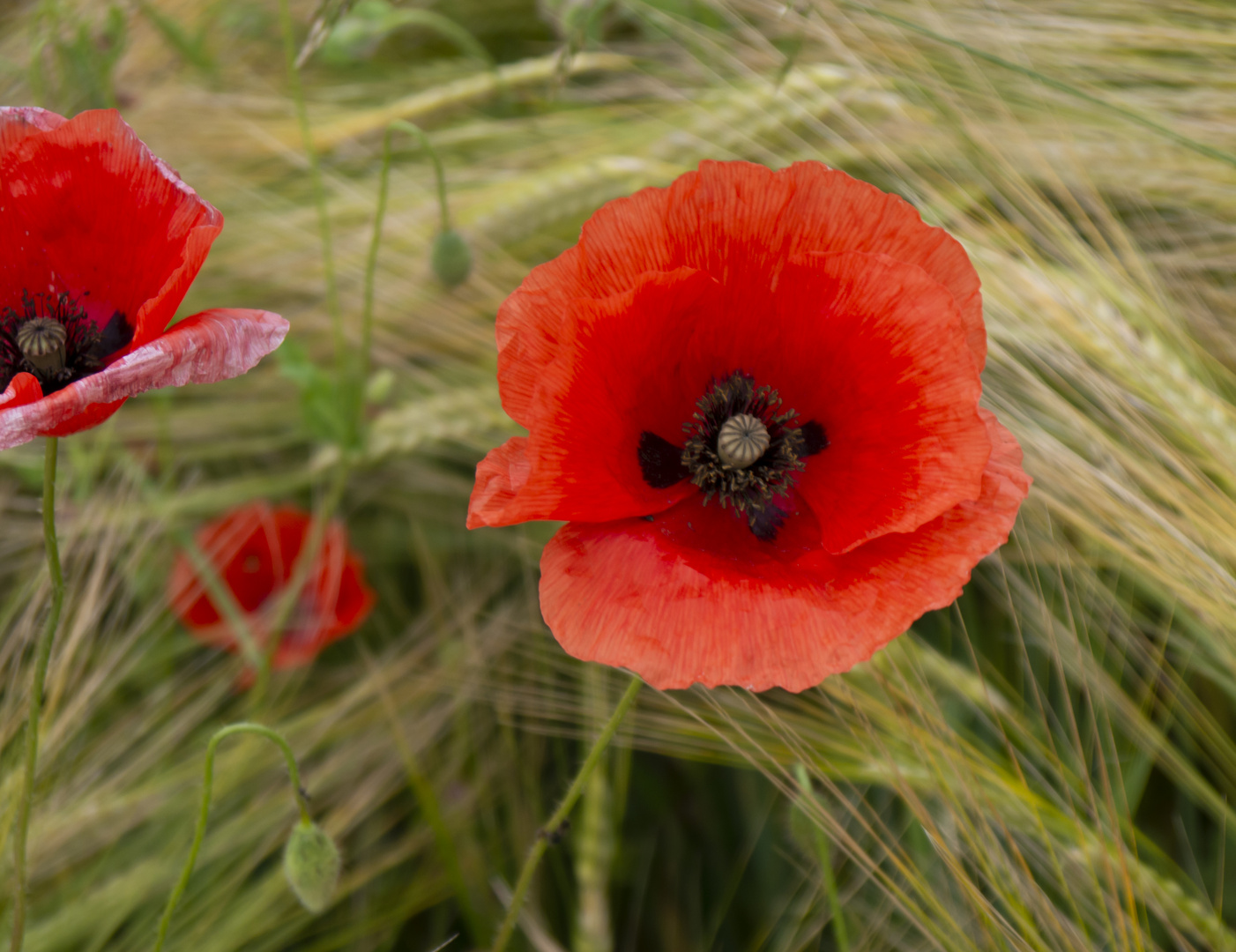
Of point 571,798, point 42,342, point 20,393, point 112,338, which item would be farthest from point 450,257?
point 571,798

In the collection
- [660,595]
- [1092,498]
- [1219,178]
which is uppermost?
[1219,178]

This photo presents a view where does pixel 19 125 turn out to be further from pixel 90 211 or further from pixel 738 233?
pixel 738 233

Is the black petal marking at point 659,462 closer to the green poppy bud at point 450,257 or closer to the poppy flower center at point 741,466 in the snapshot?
the poppy flower center at point 741,466

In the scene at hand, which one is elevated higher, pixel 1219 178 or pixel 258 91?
pixel 1219 178

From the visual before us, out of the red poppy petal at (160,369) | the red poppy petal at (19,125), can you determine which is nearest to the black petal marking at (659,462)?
the red poppy petal at (160,369)

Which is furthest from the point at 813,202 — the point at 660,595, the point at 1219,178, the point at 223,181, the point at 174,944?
the point at 223,181

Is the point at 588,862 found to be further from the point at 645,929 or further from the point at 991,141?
Answer: the point at 991,141

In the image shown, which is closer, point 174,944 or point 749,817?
point 174,944

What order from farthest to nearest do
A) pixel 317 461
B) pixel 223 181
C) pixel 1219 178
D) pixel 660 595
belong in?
1. pixel 223 181
2. pixel 317 461
3. pixel 1219 178
4. pixel 660 595
